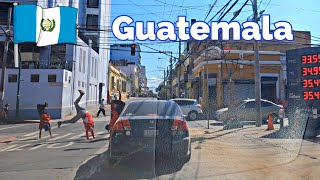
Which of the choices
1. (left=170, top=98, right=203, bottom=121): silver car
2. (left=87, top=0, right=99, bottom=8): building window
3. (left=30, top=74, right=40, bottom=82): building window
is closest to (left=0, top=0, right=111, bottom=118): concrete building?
(left=30, top=74, right=40, bottom=82): building window

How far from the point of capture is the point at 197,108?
22.5 metres

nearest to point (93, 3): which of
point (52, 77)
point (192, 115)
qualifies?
point (52, 77)

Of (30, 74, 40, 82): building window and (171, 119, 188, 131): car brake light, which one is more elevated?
→ (30, 74, 40, 82): building window

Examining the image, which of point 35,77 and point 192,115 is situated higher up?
point 35,77

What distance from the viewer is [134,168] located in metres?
7.38

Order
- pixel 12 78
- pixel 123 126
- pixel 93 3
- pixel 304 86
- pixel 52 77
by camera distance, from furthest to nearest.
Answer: pixel 93 3 < pixel 52 77 < pixel 12 78 < pixel 304 86 < pixel 123 126

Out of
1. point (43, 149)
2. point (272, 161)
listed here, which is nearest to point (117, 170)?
point (272, 161)

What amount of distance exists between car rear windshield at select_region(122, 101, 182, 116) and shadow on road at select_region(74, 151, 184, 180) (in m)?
0.92

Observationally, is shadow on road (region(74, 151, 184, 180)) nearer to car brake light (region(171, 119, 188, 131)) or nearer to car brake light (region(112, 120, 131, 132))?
car brake light (region(112, 120, 131, 132))

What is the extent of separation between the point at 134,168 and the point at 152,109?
4.45 feet

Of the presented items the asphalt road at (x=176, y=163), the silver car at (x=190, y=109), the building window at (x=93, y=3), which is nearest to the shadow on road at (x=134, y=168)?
the asphalt road at (x=176, y=163)

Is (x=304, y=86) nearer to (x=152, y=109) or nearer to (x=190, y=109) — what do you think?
(x=152, y=109)

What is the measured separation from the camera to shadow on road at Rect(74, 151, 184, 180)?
6.81 metres

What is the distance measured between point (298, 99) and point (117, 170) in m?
7.51
